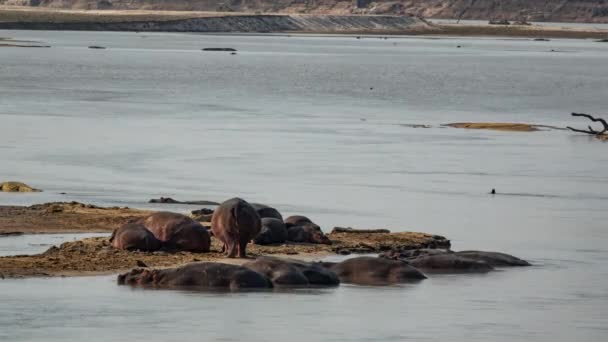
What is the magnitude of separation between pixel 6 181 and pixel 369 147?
548 inches

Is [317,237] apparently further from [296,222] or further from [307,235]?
[296,222]

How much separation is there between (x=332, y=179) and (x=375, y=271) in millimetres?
13815

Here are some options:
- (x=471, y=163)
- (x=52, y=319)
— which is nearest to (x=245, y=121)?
(x=471, y=163)

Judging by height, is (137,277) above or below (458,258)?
below

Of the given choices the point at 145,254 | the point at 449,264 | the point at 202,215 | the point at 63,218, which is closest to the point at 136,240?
the point at 145,254

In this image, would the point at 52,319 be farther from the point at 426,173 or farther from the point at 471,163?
the point at 471,163

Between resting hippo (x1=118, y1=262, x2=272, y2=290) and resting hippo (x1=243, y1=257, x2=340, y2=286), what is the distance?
0.69 feet

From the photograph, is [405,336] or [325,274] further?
[325,274]

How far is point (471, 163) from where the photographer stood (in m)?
42.0

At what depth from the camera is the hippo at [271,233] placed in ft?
83.9

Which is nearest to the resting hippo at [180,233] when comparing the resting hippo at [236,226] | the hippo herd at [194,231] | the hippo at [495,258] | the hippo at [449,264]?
the hippo herd at [194,231]

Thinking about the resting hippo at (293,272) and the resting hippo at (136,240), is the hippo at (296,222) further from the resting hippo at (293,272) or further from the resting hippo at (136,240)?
the resting hippo at (293,272)

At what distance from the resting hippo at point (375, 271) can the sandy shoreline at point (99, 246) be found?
5.00ft

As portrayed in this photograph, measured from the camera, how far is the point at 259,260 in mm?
22344
